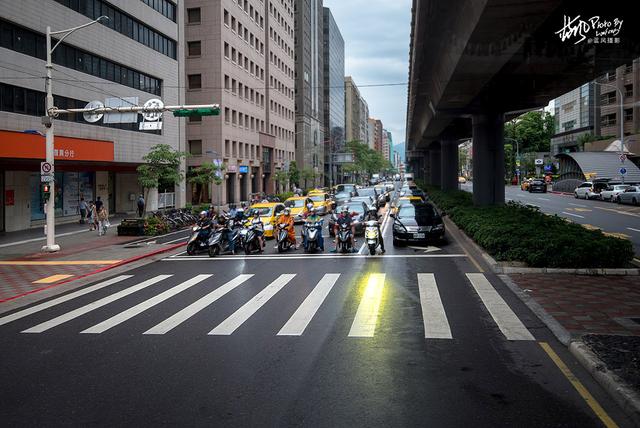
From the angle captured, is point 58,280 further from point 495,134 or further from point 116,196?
point 116,196

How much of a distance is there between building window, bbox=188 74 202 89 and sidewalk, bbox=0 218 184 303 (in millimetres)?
29045

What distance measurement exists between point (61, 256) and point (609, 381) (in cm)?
1919

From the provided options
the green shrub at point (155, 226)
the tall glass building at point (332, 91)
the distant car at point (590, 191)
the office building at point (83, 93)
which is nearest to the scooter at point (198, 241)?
the office building at point (83, 93)

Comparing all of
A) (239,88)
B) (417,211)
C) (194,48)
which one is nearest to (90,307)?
(417,211)

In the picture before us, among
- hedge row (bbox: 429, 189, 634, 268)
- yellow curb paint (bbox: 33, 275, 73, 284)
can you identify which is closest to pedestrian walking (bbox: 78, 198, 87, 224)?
yellow curb paint (bbox: 33, 275, 73, 284)

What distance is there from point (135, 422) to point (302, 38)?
102935 millimetres

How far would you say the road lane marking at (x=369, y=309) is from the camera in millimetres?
9031

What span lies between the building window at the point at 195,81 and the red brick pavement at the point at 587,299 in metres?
47.1

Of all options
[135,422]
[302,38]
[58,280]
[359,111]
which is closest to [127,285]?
[58,280]

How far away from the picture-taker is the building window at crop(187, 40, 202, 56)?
5503 centimetres

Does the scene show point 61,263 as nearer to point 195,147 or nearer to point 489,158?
point 489,158

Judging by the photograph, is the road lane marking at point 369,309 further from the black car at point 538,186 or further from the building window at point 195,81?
the black car at point 538,186

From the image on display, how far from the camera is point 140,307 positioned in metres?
11.4

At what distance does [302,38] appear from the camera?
336ft
